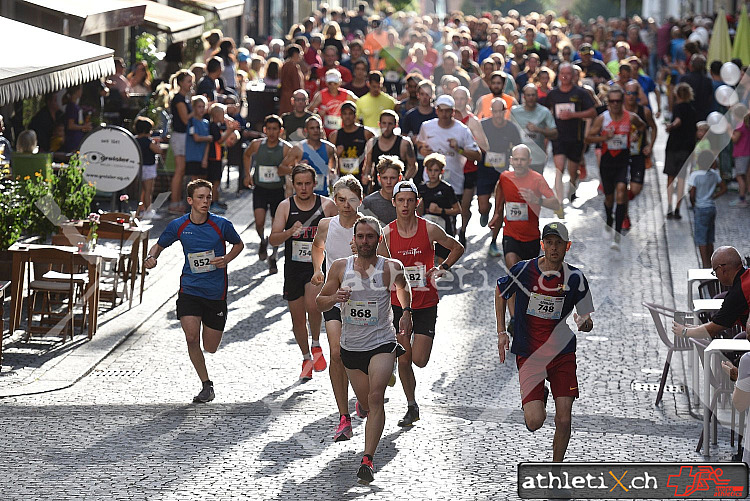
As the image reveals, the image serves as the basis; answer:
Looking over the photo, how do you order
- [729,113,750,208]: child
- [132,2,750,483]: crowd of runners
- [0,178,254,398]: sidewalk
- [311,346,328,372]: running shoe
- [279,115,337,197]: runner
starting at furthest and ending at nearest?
[729,113,750,208]: child
[279,115,337,197]: runner
[311,346,328,372]: running shoe
[0,178,254,398]: sidewalk
[132,2,750,483]: crowd of runners

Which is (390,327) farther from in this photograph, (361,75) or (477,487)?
(361,75)

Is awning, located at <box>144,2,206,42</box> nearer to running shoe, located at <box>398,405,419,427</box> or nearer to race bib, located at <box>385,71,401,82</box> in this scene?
race bib, located at <box>385,71,401,82</box>

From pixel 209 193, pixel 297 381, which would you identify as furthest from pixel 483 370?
pixel 209 193

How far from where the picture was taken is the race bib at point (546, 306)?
Answer: 822 cm

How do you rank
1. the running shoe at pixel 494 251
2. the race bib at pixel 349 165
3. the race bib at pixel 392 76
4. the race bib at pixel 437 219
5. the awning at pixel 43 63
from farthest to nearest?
the race bib at pixel 392 76
the running shoe at pixel 494 251
the race bib at pixel 349 165
the race bib at pixel 437 219
the awning at pixel 43 63

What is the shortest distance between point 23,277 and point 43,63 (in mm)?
2476

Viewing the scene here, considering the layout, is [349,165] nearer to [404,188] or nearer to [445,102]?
[445,102]

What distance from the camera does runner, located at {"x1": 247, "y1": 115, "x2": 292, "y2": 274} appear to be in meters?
14.5

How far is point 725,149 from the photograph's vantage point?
1947cm

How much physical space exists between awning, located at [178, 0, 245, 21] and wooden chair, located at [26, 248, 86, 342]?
15.4m

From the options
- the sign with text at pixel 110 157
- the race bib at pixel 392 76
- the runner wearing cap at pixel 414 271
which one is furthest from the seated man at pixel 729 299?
the race bib at pixel 392 76

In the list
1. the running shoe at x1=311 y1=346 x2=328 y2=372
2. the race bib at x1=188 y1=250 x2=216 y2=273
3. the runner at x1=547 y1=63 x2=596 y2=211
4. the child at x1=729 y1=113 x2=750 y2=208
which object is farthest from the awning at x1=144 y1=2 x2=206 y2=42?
the race bib at x1=188 y1=250 x2=216 y2=273

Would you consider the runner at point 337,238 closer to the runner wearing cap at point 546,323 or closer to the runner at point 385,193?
the runner at point 385,193

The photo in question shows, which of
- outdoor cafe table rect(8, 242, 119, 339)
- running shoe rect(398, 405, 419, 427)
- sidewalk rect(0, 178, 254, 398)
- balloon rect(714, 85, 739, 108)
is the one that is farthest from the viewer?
balloon rect(714, 85, 739, 108)
